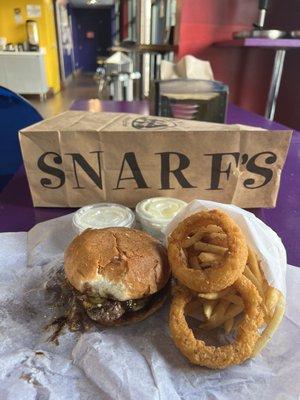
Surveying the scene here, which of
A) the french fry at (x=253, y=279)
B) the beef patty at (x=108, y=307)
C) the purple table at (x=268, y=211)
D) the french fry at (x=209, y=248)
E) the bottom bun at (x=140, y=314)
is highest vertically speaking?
the french fry at (x=209, y=248)

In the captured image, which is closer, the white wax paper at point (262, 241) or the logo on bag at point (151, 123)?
the white wax paper at point (262, 241)

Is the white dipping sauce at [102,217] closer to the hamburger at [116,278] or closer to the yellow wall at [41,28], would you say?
the hamburger at [116,278]

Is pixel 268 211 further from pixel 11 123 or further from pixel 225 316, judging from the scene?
pixel 11 123

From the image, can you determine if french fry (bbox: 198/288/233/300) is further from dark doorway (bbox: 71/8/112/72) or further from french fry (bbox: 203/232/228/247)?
dark doorway (bbox: 71/8/112/72)

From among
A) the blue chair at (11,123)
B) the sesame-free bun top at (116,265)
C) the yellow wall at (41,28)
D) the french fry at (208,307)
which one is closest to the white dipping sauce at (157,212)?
the sesame-free bun top at (116,265)

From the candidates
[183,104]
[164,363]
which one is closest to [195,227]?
[164,363]

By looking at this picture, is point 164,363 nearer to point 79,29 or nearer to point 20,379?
point 20,379
